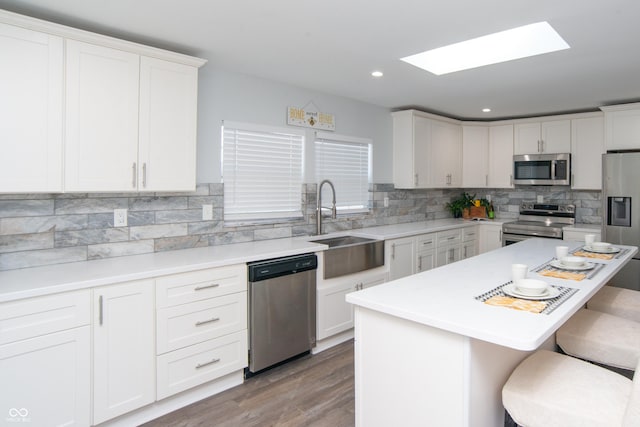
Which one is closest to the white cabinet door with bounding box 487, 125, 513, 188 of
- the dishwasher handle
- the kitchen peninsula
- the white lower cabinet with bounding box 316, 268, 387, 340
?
the white lower cabinet with bounding box 316, 268, 387, 340

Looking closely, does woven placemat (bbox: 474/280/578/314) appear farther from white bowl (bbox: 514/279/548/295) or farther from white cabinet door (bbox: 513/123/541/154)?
white cabinet door (bbox: 513/123/541/154)

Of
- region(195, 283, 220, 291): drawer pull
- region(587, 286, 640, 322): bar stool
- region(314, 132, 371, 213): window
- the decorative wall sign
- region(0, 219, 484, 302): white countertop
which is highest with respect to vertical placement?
the decorative wall sign

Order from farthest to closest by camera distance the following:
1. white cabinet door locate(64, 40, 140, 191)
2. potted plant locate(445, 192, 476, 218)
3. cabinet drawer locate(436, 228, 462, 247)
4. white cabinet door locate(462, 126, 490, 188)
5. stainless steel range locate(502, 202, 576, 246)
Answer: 1. potted plant locate(445, 192, 476, 218)
2. white cabinet door locate(462, 126, 490, 188)
3. stainless steel range locate(502, 202, 576, 246)
4. cabinet drawer locate(436, 228, 462, 247)
5. white cabinet door locate(64, 40, 140, 191)

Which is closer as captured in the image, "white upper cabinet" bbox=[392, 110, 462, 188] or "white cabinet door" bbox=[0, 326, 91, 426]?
"white cabinet door" bbox=[0, 326, 91, 426]

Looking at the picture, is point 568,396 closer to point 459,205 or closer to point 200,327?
point 200,327

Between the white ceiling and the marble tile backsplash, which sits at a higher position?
the white ceiling

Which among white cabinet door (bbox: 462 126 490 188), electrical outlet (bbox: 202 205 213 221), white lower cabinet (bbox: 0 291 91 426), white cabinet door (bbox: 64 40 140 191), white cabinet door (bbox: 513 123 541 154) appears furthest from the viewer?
white cabinet door (bbox: 462 126 490 188)

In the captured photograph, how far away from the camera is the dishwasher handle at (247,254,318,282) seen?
104 inches

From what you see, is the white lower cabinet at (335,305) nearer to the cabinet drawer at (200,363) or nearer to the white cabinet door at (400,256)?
the white cabinet door at (400,256)

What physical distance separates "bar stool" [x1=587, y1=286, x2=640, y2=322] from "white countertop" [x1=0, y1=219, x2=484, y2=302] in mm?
1858

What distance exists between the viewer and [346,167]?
4.14 metres

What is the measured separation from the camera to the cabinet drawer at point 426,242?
415 centimetres

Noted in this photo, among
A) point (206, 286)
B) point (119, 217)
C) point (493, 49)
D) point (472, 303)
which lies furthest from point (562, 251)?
point (119, 217)

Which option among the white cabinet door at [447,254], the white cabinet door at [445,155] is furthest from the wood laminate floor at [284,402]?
the white cabinet door at [445,155]
